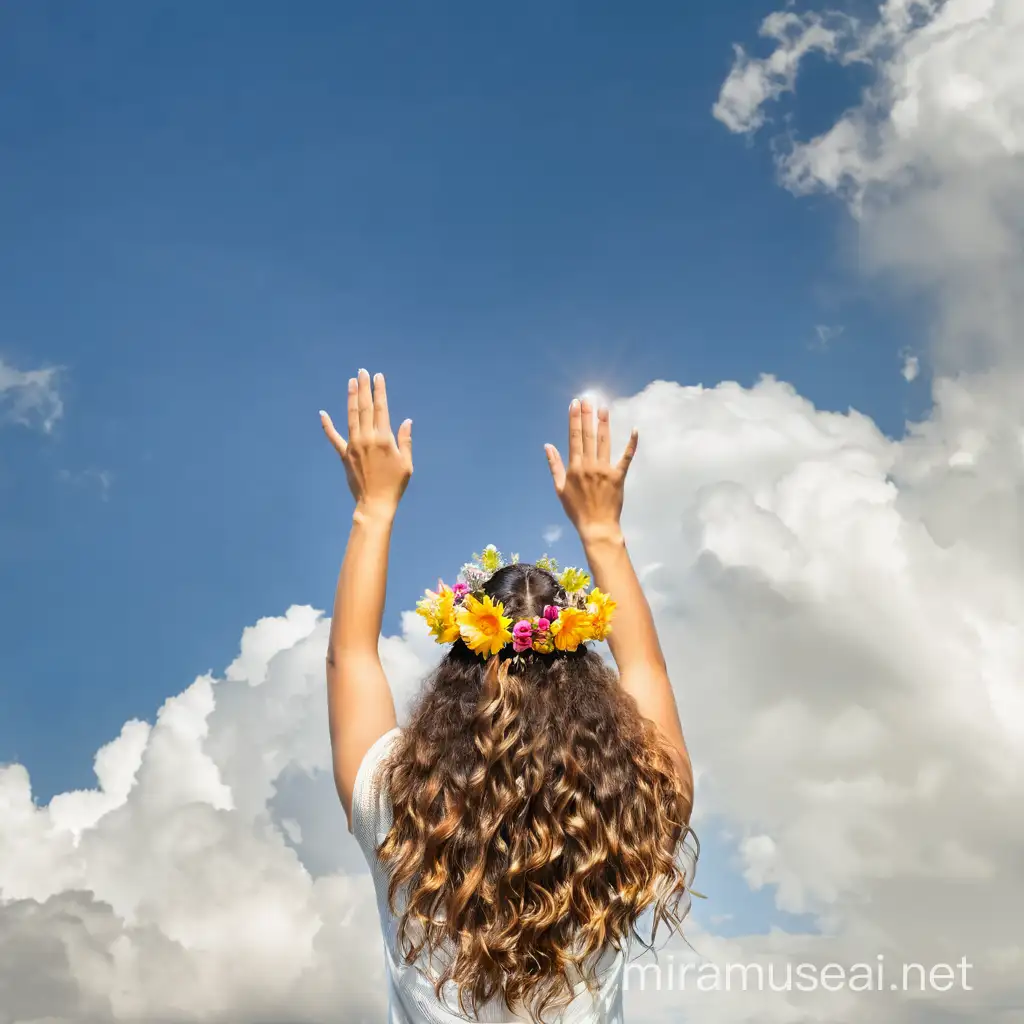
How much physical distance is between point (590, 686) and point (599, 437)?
174 cm

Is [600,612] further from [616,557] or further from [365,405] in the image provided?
[365,405]

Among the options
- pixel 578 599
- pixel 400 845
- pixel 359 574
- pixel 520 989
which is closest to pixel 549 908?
pixel 520 989

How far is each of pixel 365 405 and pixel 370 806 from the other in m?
2.20

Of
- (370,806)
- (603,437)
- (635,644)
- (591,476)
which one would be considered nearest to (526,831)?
(370,806)

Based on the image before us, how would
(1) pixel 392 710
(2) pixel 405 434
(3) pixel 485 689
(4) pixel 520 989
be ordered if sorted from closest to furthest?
(4) pixel 520 989, (3) pixel 485 689, (1) pixel 392 710, (2) pixel 405 434

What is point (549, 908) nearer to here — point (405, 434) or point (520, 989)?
point (520, 989)

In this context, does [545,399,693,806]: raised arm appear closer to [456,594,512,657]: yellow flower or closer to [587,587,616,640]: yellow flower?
[587,587,616,640]: yellow flower

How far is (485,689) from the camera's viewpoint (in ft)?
14.5

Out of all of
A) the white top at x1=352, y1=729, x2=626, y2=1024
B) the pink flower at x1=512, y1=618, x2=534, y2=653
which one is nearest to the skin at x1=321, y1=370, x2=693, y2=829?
the white top at x1=352, y1=729, x2=626, y2=1024

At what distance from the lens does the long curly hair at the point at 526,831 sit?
4102 millimetres

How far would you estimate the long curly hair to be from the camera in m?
4.10

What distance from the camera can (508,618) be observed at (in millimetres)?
4461

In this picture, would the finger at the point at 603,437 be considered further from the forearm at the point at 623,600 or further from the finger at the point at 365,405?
the finger at the point at 365,405

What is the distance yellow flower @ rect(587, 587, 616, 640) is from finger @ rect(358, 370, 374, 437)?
1569mm
